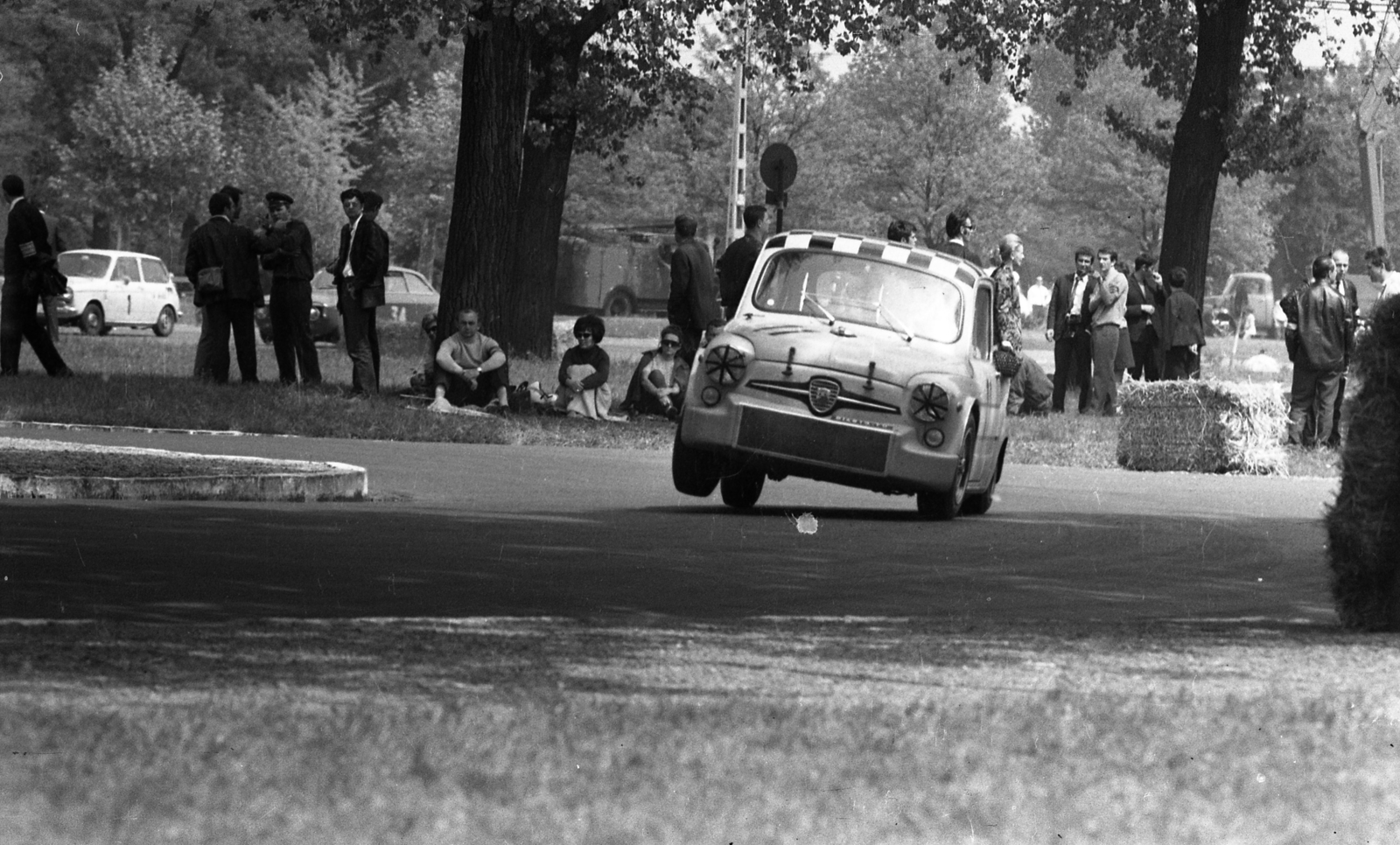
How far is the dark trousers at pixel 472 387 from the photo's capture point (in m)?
24.8

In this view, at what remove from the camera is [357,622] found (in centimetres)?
893

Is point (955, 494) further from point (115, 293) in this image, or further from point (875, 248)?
point (115, 293)

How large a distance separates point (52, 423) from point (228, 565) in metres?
10.6

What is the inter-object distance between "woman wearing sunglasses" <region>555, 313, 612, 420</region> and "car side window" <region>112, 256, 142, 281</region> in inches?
1164

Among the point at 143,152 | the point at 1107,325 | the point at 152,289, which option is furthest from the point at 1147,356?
the point at 143,152

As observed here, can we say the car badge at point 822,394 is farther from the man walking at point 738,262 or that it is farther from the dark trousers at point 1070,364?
the dark trousers at point 1070,364

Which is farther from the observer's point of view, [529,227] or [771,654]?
[529,227]

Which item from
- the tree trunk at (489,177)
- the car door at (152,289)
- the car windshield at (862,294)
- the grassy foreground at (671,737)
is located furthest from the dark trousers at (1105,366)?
the car door at (152,289)

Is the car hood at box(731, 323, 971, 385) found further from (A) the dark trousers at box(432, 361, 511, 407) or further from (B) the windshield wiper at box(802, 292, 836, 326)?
(A) the dark trousers at box(432, 361, 511, 407)

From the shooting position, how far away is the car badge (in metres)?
15.2

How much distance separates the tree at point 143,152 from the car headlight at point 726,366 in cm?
6195

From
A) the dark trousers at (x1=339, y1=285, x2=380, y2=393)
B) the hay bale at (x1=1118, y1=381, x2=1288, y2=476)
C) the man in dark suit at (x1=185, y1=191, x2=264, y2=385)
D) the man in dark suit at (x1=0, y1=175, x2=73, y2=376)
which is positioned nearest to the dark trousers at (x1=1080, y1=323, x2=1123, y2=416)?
the hay bale at (x1=1118, y1=381, x2=1288, y2=476)

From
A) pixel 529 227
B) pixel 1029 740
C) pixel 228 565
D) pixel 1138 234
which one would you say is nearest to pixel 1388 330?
→ pixel 1029 740

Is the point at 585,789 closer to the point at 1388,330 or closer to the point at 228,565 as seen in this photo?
the point at 1388,330
